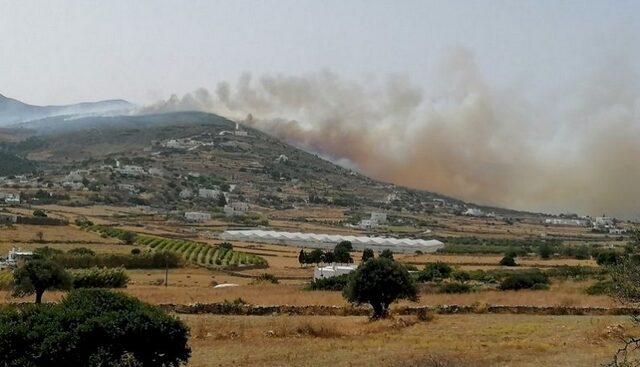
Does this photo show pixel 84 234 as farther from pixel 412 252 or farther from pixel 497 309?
pixel 497 309

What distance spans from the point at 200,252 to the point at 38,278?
4299cm

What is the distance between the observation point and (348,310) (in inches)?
1248

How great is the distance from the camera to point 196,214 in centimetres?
13400

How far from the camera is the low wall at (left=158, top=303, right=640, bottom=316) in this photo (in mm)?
30688

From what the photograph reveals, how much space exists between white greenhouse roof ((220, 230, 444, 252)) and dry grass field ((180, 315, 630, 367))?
72.9 metres

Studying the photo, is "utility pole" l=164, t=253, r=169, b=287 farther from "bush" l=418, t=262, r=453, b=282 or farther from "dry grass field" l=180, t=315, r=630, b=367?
"dry grass field" l=180, t=315, r=630, b=367

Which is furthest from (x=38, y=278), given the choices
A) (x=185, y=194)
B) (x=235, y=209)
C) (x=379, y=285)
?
(x=185, y=194)

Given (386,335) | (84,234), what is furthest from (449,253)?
(386,335)

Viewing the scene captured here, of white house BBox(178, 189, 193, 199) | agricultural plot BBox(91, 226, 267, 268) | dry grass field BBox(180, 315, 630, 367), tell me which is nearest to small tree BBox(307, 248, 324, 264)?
agricultural plot BBox(91, 226, 267, 268)

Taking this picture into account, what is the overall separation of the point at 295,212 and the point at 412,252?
2643 inches

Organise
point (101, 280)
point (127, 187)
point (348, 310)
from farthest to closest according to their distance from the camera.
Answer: point (127, 187)
point (101, 280)
point (348, 310)

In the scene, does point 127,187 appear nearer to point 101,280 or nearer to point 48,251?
point 48,251

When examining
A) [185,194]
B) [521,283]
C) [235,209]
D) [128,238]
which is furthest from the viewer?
[185,194]

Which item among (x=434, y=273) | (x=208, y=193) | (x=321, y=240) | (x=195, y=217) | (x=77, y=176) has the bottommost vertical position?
(x=434, y=273)
